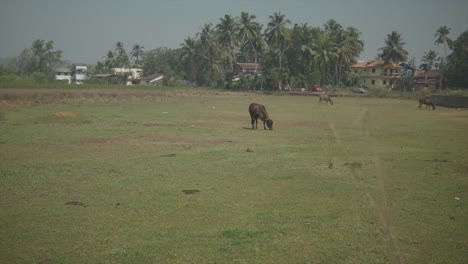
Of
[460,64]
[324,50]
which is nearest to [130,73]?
[324,50]

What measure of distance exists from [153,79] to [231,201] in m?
98.5

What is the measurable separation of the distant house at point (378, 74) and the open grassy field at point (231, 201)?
76178 millimetres

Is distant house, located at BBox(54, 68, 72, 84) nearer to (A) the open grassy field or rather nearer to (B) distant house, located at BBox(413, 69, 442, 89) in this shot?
(B) distant house, located at BBox(413, 69, 442, 89)

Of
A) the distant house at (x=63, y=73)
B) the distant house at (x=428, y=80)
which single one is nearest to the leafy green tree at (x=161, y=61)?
the distant house at (x=63, y=73)

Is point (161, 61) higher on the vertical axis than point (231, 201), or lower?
higher

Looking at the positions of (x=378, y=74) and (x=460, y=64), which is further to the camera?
(x=378, y=74)

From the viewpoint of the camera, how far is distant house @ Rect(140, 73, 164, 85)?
101m

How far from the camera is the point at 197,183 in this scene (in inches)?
393

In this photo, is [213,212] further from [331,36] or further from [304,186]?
[331,36]

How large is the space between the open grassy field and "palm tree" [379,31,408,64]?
68.8 meters

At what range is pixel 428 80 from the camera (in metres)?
82.9

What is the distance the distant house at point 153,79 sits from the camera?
332 feet

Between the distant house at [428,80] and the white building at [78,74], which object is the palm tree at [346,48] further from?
the white building at [78,74]

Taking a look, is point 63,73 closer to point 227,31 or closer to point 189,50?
point 189,50
